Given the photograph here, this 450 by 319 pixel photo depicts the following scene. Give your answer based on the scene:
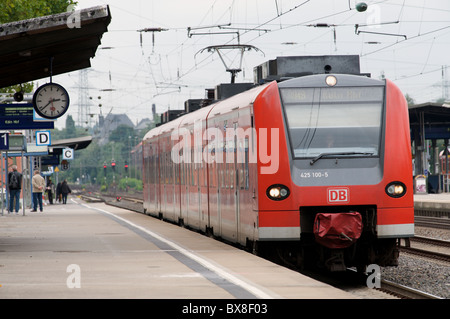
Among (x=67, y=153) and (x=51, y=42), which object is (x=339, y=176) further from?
(x=67, y=153)

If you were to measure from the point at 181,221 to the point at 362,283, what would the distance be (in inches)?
439

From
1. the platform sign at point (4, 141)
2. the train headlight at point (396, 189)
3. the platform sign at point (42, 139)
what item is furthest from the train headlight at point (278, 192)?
the platform sign at point (42, 139)

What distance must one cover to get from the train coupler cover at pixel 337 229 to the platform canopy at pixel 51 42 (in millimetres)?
4873

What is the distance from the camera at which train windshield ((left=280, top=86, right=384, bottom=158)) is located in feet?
42.9

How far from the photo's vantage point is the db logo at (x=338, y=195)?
42.0 ft

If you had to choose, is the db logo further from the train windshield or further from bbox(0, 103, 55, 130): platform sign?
bbox(0, 103, 55, 130): platform sign

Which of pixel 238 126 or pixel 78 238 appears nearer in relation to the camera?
pixel 238 126

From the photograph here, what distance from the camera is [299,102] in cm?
1328

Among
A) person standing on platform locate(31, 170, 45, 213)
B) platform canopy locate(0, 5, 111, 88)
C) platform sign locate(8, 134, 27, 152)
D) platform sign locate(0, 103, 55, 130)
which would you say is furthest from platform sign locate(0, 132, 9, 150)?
platform canopy locate(0, 5, 111, 88)

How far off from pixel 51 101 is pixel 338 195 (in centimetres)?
872

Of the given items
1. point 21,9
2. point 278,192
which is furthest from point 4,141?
point 278,192
